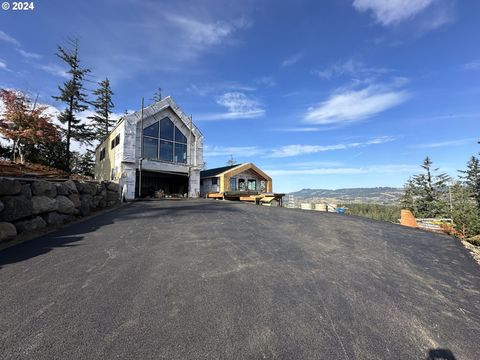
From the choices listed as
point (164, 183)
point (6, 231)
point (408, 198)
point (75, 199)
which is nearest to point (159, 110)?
point (164, 183)

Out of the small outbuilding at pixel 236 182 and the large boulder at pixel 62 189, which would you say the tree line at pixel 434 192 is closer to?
the small outbuilding at pixel 236 182

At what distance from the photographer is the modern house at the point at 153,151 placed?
54.6ft

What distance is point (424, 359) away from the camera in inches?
87.2

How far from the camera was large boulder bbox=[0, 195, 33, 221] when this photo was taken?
510cm

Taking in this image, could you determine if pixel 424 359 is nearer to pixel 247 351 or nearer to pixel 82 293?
pixel 247 351

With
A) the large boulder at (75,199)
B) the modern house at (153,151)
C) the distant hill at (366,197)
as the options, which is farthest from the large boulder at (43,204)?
the distant hill at (366,197)

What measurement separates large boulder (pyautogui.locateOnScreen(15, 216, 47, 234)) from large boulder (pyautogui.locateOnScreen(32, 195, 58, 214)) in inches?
8.4

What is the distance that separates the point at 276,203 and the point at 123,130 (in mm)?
14059

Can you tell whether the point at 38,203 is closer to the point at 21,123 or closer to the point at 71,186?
the point at 71,186

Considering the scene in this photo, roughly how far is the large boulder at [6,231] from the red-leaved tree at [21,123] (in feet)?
45.0

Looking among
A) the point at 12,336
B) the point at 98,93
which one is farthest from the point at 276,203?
the point at 98,93

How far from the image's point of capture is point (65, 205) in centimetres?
705

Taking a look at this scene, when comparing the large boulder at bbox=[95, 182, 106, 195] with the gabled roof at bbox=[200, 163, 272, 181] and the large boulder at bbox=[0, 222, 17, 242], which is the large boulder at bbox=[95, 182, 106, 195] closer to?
the large boulder at bbox=[0, 222, 17, 242]

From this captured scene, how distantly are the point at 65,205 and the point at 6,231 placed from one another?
212 cm
